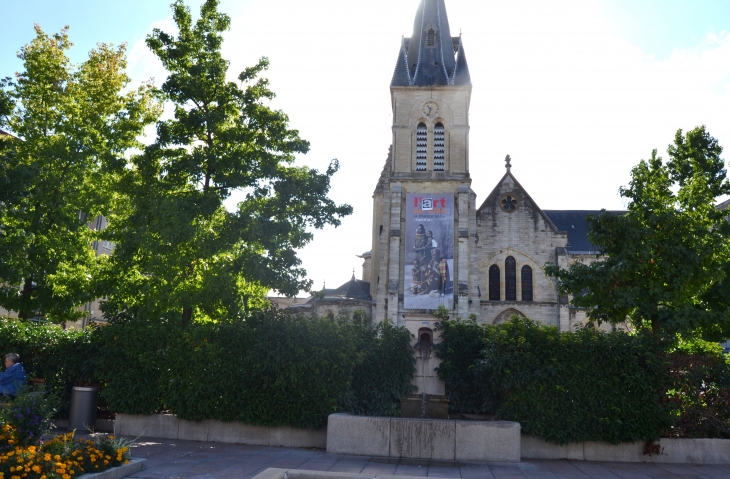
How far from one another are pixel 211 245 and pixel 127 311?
3.06m

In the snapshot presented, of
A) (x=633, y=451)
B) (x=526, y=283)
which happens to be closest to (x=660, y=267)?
(x=633, y=451)

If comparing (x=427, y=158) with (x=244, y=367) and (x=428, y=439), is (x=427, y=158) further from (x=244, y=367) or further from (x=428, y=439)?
(x=428, y=439)

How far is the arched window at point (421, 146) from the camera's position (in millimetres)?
37000

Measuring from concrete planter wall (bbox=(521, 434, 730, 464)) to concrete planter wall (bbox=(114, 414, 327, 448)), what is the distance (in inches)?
163

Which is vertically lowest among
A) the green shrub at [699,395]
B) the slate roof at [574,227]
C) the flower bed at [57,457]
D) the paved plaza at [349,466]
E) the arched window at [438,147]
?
the paved plaza at [349,466]

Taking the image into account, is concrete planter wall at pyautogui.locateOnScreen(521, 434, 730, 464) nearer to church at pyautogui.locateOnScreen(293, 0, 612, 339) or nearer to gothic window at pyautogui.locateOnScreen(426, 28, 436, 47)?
church at pyautogui.locateOnScreen(293, 0, 612, 339)

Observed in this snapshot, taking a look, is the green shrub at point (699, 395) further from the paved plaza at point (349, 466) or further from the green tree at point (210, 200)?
the green tree at point (210, 200)

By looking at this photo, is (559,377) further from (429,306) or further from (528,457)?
(429,306)

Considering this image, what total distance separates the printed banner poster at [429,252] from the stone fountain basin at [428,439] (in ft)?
72.7

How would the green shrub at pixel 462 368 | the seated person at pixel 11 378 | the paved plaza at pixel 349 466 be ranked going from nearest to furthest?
the paved plaza at pixel 349 466, the seated person at pixel 11 378, the green shrub at pixel 462 368

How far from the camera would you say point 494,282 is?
35.6 metres

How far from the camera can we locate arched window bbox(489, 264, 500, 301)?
116ft

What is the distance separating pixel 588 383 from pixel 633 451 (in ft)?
4.84

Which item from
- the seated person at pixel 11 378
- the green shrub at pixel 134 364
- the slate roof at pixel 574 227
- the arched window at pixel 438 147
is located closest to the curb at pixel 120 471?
the seated person at pixel 11 378
